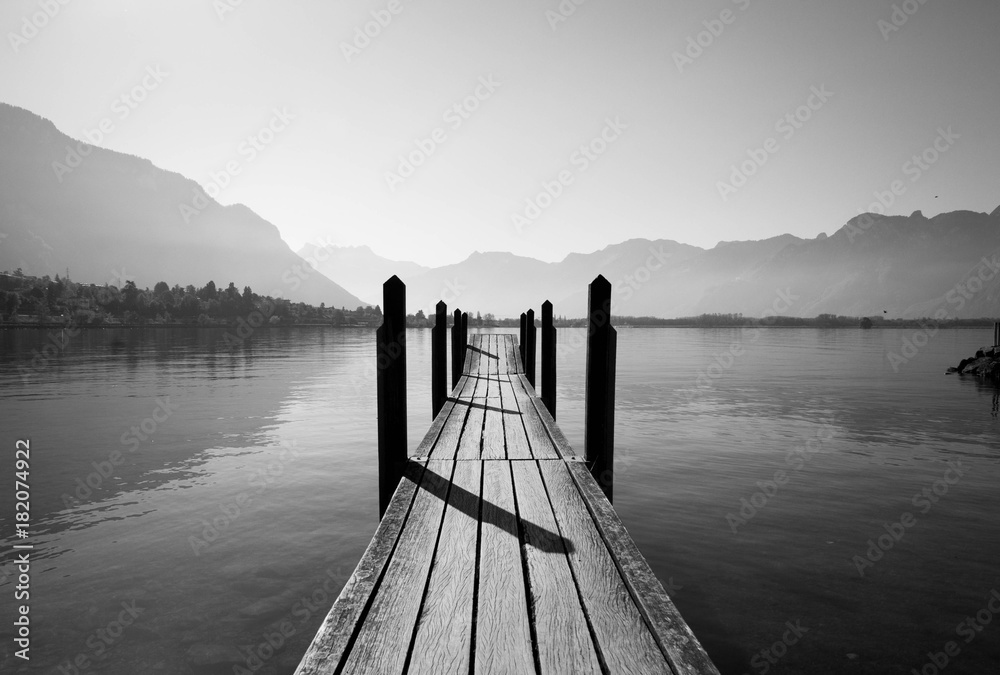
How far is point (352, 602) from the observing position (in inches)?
119

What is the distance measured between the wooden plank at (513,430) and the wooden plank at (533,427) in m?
0.07

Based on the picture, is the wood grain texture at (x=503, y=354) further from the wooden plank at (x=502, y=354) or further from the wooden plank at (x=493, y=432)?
the wooden plank at (x=493, y=432)

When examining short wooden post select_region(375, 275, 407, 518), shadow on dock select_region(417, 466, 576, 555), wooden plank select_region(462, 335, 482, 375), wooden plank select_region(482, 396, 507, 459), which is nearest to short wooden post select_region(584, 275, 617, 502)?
wooden plank select_region(482, 396, 507, 459)

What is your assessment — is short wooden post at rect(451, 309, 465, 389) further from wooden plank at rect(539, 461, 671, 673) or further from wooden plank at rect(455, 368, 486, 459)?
wooden plank at rect(539, 461, 671, 673)

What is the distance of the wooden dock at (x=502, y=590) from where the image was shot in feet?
8.45

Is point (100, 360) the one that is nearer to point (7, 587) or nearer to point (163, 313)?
point (7, 587)

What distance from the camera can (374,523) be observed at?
27.9 feet

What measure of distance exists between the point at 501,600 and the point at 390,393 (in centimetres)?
312

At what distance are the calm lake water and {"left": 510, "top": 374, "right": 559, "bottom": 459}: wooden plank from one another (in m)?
2.05

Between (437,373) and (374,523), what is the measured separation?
3.61 metres

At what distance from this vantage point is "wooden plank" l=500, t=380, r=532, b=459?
21.9ft

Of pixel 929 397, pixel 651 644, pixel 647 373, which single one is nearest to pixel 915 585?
pixel 651 644

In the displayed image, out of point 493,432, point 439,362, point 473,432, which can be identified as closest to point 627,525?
point 493,432

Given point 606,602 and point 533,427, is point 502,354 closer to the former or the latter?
point 533,427
